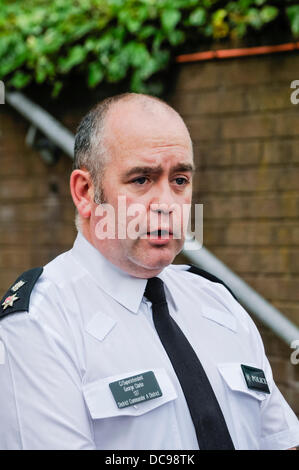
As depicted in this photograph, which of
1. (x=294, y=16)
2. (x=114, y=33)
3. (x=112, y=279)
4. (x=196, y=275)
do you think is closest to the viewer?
(x=112, y=279)

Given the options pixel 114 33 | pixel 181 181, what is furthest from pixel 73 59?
pixel 181 181

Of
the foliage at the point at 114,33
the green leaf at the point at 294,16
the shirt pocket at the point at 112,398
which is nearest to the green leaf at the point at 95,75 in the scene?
the foliage at the point at 114,33

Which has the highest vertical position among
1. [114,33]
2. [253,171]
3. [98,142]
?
[114,33]

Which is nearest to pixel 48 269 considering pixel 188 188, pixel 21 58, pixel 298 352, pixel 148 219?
pixel 148 219

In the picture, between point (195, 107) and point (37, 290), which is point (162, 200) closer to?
point (37, 290)

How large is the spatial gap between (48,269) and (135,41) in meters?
2.38

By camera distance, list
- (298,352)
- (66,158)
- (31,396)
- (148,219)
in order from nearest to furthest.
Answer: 1. (31,396)
2. (148,219)
3. (298,352)
4. (66,158)

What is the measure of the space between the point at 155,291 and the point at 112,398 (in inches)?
15.1

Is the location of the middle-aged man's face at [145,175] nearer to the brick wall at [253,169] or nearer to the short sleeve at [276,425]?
the short sleeve at [276,425]

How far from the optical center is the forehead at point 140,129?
5.14ft

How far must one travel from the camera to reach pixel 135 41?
3.64 meters

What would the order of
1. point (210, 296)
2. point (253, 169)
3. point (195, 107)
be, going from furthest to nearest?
point (195, 107)
point (253, 169)
point (210, 296)

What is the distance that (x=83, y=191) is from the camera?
1.71 metres

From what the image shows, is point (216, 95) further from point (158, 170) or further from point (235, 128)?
point (158, 170)
